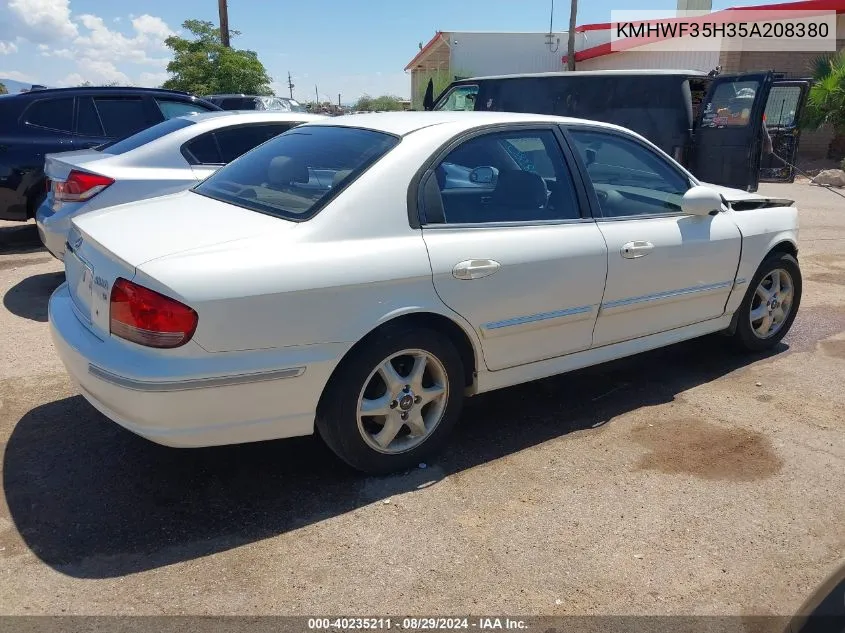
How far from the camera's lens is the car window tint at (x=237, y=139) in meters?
6.36

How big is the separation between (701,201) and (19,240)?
25.9 ft

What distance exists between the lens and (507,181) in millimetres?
3789

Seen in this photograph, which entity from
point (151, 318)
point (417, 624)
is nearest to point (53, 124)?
point (151, 318)

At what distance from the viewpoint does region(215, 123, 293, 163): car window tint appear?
636 centimetres

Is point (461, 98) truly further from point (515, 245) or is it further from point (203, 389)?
point (203, 389)

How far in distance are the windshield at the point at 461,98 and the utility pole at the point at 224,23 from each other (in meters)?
13.3

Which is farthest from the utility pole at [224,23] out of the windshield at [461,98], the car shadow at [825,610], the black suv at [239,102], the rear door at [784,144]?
the car shadow at [825,610]

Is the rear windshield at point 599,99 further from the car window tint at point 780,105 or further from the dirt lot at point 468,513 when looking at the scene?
the car window tint at point 780,105

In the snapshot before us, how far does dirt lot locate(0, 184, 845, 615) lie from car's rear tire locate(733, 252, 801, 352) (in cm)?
60

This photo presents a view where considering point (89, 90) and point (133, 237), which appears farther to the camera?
point (89, 90)

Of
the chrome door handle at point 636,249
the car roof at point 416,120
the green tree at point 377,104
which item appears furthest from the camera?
the green tree at point 377,104

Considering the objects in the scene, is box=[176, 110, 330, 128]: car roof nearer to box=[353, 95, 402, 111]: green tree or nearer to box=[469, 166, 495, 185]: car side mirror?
box=[469, 166, 495, 185]: car side mirror

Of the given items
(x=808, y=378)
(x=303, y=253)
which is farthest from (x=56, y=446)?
(x=808, y=378)

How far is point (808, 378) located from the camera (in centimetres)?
477
